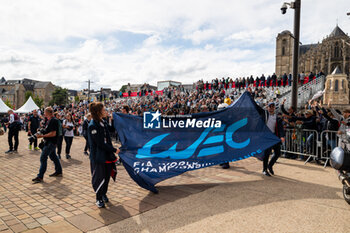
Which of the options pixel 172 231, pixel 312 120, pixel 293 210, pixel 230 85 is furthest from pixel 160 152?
pixel 230 85

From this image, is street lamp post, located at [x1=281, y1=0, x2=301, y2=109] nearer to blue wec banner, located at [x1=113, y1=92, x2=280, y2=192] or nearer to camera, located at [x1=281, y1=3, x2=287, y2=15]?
camera, located at [x1=281, y1=3, x2=287, y2=15]

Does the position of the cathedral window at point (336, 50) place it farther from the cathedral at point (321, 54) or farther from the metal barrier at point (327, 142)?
the metal barrier at point (327, 142)

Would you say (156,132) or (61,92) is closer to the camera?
(156,132)

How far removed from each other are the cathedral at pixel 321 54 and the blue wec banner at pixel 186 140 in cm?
7587

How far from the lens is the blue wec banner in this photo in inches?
210

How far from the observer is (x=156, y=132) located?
5672 millimetres

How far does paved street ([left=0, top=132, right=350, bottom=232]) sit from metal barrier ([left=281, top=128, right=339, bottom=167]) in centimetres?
129

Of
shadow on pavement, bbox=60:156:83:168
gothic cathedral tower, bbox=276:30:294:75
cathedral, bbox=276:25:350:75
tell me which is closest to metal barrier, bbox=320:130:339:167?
shadow on pavement, bbox=60:156:83:168

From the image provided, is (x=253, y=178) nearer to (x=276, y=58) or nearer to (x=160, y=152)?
(x=160, y=152)

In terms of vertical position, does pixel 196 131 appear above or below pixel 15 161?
above

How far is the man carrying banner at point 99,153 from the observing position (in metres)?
4.36

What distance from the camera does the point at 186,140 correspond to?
231 inches

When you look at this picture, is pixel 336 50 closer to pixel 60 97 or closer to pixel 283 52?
pixel 283 52

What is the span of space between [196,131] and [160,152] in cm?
103
